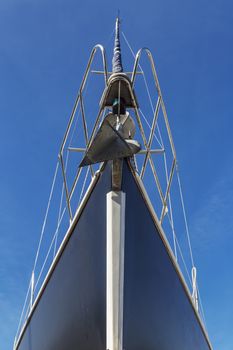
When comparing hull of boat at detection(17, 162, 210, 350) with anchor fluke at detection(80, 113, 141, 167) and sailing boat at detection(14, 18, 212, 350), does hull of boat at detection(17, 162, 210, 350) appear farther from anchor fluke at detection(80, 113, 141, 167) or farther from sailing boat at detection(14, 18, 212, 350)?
anchor fluke at detection(80, 113, 141, 167)

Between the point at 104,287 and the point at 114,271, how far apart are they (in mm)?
181

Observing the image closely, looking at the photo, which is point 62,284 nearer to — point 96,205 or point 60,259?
point 60,259

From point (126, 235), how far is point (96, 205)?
46 cm

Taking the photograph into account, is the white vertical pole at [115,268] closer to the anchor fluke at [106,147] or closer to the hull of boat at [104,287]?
the hull of boat at [104,287]

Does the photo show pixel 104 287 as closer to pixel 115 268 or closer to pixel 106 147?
pixel 115 268

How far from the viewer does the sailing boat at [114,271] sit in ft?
11.7

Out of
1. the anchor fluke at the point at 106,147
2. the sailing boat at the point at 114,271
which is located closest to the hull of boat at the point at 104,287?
the sailing boat at the point at 114,271

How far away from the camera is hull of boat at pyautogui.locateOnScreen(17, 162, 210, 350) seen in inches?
144

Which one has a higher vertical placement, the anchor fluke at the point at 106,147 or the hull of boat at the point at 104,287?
the anchor fluke at the point at 106,147

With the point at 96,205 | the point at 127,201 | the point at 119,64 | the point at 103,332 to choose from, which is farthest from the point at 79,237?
the point at 119,64

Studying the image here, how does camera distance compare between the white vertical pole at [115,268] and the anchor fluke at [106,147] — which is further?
the anchor fluke at [106,147]

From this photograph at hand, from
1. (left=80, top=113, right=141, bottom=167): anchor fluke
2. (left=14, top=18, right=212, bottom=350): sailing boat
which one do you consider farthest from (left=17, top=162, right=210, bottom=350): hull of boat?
(left=80, top=113, right=141, bottom=167): anchor fluke

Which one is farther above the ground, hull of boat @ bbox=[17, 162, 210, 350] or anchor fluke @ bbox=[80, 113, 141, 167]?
anchor fluke @ bbox=[80, 113, 141, 167]

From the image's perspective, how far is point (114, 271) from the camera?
3.56m
